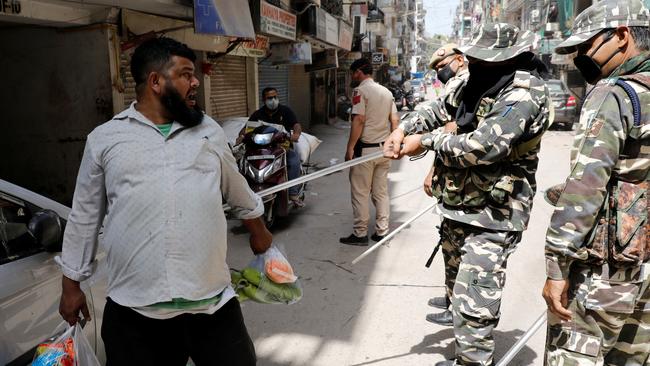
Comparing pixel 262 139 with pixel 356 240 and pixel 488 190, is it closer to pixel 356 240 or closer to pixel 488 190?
pixel 356 240

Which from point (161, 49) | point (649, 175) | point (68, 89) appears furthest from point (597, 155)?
point (68, 89)

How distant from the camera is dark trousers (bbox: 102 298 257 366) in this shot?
6.13ft

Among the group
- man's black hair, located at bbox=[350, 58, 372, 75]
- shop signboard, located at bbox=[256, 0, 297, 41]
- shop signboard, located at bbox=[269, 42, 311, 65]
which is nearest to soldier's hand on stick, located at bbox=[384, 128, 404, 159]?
man's black hair, located at bbox=[350, 58, 372, 75]

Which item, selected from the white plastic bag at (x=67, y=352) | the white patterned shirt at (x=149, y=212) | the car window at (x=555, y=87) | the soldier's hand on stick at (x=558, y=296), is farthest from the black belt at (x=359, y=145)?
the car window at (x=555, y=87)

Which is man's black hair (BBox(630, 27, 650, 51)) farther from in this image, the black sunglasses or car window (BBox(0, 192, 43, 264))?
car window (BBox(0, 192, 43, 264))

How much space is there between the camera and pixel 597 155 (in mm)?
1892

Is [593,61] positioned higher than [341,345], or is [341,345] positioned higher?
[593,61]

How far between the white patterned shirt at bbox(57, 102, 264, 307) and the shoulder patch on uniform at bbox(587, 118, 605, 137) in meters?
1.36

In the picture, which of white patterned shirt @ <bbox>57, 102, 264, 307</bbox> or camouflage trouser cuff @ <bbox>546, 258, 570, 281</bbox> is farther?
camouflage trouser cuff @ <bbox>546, 258, 570, 281</bbox>

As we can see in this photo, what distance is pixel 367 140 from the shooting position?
212 inches

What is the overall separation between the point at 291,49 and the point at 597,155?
Result: 11135 mm

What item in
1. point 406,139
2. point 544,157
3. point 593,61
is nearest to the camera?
point 593,61

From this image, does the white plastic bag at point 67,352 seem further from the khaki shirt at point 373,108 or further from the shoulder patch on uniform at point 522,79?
the khaki shirt at point 373,108

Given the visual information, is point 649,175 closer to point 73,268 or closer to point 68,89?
point 73,268
